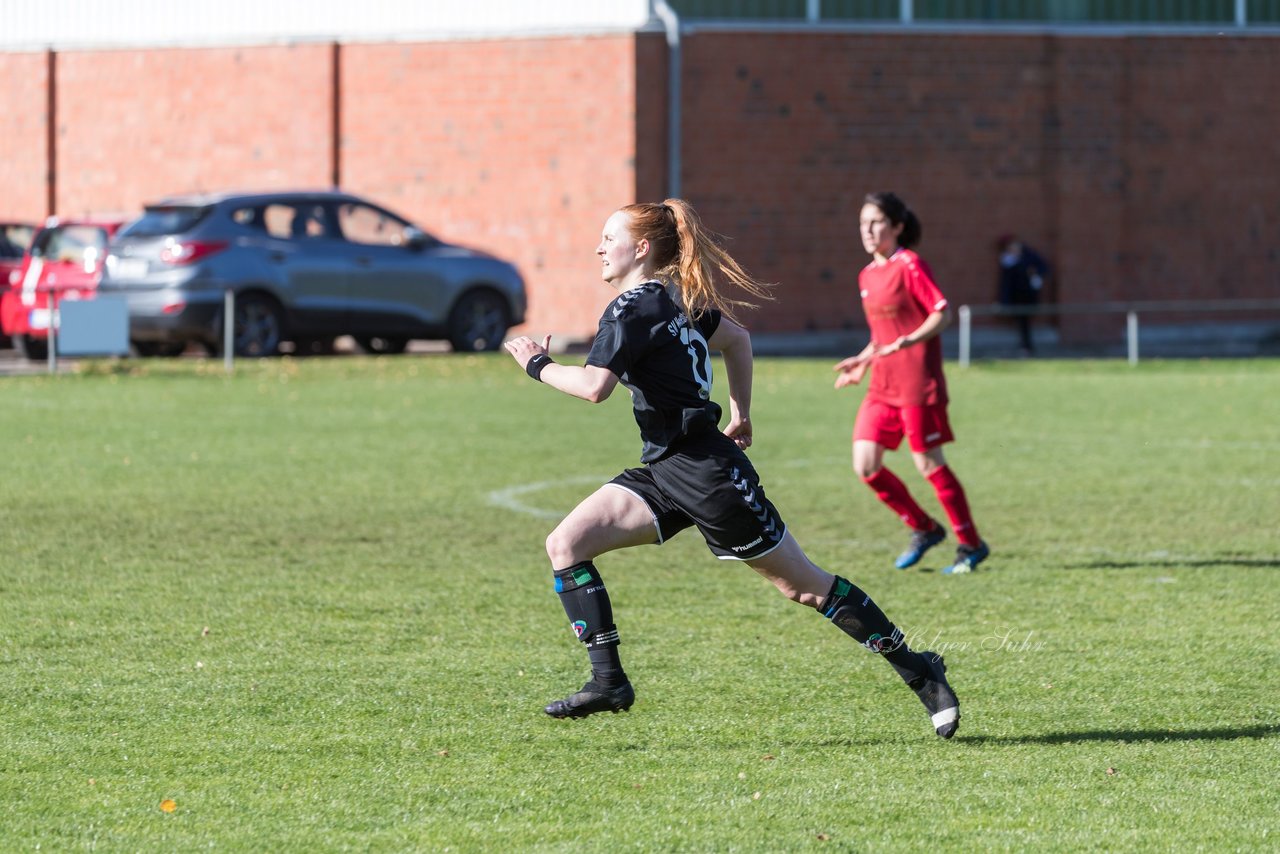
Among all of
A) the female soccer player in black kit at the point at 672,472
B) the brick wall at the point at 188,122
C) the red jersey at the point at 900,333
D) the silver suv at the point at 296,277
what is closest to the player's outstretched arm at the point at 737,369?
the female soccer player in black kit at the point at 672,472

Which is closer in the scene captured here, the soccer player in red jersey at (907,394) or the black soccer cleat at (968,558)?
the soccer player in red jersey at (907,394)

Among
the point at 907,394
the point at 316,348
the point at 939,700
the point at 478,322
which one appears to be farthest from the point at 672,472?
the point at 316,348

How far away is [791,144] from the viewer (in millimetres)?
29234

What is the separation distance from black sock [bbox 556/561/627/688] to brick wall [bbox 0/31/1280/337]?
22.3 m

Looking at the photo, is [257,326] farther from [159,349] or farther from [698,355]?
[698,355]

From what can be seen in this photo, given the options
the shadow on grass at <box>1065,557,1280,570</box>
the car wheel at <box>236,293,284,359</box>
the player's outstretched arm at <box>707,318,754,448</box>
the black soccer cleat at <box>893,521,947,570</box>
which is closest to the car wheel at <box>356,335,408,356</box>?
the car wheel at <box>236,293,284,359</box>

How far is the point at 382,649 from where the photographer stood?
25.5 feet

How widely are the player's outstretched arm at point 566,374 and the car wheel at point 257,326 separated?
58.5 feet

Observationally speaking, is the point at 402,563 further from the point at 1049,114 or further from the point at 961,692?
the point at 1049,114

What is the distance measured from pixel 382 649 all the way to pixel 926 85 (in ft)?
76.1

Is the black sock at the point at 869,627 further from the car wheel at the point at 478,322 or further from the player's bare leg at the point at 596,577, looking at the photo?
the car wheel at the point at 478,322

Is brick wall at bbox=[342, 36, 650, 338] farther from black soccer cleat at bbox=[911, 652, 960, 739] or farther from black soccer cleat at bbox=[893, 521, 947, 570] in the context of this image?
black soccer cleat at bbox=[911, 652, 960, 739]

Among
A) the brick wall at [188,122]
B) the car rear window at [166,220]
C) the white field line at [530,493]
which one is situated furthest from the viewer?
the brick wall at [188,122]

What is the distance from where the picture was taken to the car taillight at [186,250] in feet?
75.0
